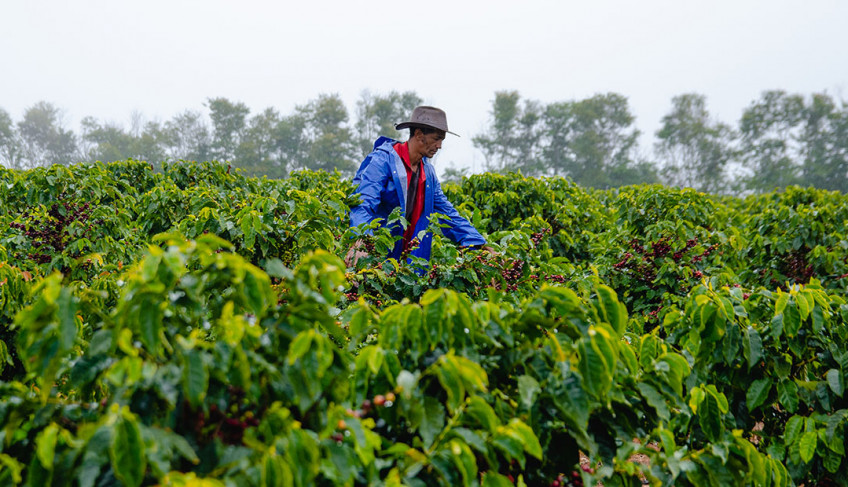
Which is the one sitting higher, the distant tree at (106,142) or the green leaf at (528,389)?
the distant tree at (106,142)

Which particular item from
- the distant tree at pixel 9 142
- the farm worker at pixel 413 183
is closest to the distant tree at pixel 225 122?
the distant tree at pixel 9 142

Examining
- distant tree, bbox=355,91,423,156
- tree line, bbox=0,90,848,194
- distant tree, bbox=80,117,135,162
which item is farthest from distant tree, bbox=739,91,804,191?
distant tree, bbox=80,117,135,162

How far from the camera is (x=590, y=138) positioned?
50.8 meters

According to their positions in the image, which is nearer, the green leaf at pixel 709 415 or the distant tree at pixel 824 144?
the green leaf at pixel 709 415

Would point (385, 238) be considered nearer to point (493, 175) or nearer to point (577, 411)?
point (577, 411)

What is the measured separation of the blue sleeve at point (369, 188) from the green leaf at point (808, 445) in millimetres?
2233

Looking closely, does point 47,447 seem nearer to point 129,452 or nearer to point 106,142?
point 129,452

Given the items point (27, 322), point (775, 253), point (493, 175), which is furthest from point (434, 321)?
point (493, 175)

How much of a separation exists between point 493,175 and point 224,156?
5041cm

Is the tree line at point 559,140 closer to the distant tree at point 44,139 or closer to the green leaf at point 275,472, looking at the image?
the distant tree at point 44,139

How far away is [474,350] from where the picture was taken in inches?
52.6

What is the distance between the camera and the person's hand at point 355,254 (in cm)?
297

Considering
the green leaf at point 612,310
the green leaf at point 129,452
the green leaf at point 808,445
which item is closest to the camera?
the green leaf at point 129,452

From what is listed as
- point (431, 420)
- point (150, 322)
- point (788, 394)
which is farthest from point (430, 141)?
point (150, 322)
